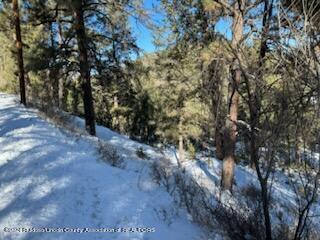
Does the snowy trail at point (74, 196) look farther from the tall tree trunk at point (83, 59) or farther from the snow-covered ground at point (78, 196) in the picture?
the tall tree trunk at point (83, 59)

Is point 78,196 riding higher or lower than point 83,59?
lower

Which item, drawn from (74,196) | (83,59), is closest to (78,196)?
(74,196)

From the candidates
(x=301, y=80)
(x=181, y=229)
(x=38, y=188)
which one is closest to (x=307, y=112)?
(x=301, y=80)

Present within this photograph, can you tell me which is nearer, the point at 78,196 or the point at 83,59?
the point at 78,196

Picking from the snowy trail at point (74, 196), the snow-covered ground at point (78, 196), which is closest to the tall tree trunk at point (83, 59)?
the snow-covered ground at point (78, 196)

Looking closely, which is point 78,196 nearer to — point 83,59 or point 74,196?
point 74,196

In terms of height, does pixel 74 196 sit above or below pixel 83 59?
below

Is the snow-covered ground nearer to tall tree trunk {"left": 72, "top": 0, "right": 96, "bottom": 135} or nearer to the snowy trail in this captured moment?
the snowy trail

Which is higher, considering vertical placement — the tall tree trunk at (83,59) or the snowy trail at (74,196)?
the tall tree trunk at (83,59)

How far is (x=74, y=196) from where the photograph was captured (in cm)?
572

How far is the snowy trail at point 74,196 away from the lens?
5.05m

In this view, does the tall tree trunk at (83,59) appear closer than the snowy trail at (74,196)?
No

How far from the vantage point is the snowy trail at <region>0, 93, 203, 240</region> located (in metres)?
5.05

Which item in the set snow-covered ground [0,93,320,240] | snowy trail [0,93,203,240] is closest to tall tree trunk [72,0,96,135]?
snow-covered ground [0,93,320,240]
